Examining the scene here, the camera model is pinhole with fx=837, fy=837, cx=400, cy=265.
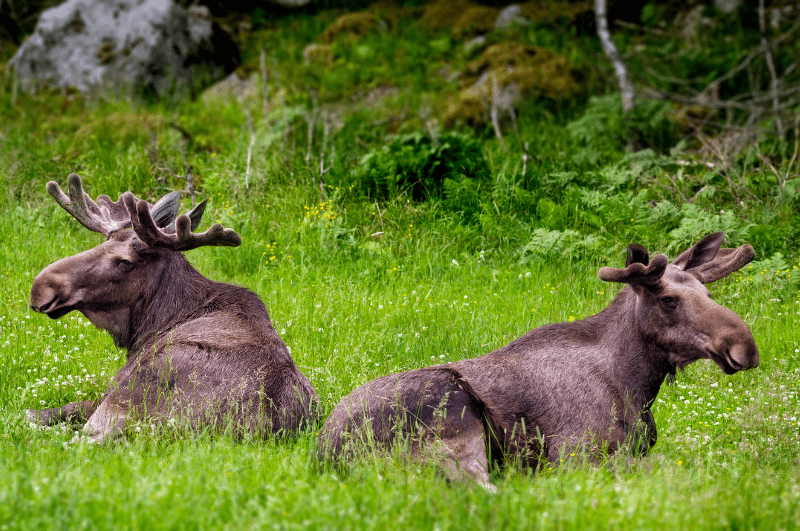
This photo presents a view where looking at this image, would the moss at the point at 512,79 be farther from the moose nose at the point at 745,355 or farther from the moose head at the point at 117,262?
the moose nose at the point at 745,355

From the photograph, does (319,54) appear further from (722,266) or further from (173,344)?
(722,266)

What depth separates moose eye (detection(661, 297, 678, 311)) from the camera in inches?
203

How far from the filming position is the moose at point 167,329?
18.2ft

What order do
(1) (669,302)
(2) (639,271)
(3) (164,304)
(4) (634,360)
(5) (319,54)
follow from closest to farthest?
(2) (639,271), (1) (669,302), (4) (634,360), (3) (164,304), (5) (319,54)

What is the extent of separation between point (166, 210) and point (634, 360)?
3.75 m

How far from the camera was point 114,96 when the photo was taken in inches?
595

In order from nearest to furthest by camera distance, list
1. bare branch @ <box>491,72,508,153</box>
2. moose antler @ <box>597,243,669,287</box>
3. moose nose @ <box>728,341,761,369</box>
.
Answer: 1. moose nose @ <box>728,341,761,369</box>
2. moose antler @ <box>597,243,669,287</box>
3. bare branch @ <box>491,72,508,153</box>

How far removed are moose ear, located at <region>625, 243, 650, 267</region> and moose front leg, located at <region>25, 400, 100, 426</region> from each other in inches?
152

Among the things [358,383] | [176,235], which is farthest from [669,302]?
[176,235]

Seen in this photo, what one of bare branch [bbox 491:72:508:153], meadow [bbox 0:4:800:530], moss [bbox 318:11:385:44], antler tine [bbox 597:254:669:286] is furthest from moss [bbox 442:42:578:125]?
antler tine [bbox 597:254:669:286]

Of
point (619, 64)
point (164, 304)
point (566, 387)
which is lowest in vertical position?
point (566, 387)

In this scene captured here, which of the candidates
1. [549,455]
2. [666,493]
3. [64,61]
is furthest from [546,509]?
[64,61]

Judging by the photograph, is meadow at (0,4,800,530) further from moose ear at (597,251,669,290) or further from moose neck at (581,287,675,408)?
moose ear at (597,251,669,290)

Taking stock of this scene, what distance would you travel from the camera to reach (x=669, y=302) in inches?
203
